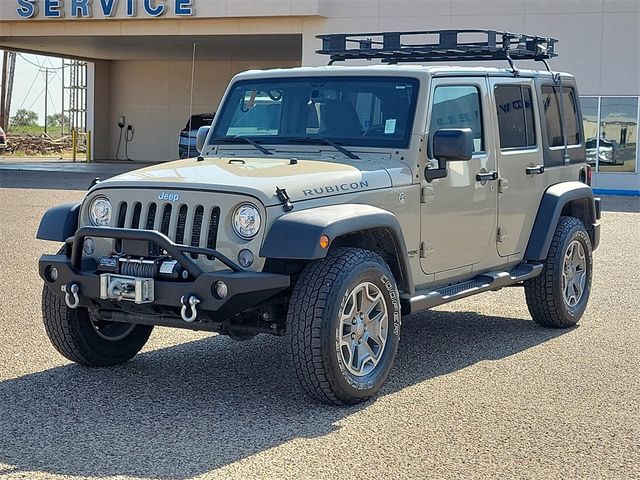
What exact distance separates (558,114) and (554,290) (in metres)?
1.52

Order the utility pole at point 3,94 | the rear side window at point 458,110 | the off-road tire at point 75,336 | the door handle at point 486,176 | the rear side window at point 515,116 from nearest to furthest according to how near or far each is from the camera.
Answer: the off-road tire at point 75,336 < the rear side window at point 458,110 < the door handle at point 486,176 < the rear side window at point 515,116 < the utility pole at point 3,94

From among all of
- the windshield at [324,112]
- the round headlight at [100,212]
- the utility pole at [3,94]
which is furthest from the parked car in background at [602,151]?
the utility pole at [3,94]

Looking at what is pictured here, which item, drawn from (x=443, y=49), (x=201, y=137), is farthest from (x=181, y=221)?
(x=443, y=49)

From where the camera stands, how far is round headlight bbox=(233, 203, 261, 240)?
19.3 ft

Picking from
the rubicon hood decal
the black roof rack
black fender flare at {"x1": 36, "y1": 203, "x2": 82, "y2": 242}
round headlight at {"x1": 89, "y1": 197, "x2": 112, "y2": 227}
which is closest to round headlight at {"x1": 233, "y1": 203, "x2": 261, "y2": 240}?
the rubicon hood decal

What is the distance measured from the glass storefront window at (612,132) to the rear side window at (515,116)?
55.4 ft

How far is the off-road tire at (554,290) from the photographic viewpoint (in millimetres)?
8352

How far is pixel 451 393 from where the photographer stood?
6.41 metres

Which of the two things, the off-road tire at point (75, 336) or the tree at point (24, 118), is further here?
the tree at point (24, 118)

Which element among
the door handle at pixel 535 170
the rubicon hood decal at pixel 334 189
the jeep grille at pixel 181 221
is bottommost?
the jeep grille at pixel 181 221

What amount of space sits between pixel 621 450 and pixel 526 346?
2552 mm

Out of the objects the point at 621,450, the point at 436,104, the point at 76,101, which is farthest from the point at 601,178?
the point at 76,101

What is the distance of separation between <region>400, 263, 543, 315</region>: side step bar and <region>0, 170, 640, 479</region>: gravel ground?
442 millimetres

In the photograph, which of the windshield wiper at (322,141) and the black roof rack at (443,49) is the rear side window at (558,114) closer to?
the black roof rack at (443,49)
